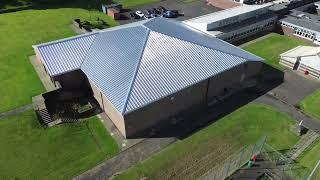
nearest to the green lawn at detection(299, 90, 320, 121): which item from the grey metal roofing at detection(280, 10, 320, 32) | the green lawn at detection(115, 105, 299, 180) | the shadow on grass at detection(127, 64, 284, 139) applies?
the green lawn at detection(115, 105, 299, 180)

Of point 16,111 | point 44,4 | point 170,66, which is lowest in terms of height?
point 16,111

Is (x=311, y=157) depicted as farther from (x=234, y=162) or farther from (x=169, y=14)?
(x=169, y=14)

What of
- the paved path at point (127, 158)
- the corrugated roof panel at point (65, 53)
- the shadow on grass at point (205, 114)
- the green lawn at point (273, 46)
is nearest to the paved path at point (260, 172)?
the shadow on grass at point (205, 114)

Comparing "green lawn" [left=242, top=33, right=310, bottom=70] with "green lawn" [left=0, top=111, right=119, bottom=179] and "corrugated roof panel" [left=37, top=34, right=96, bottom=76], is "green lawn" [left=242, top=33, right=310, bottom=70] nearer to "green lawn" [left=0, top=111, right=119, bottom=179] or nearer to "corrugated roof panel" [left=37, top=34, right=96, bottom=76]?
"corrugated roof panel" [left=37, top=34, right=96, bottom=76]

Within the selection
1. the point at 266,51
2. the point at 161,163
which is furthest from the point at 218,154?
the point at 266,51

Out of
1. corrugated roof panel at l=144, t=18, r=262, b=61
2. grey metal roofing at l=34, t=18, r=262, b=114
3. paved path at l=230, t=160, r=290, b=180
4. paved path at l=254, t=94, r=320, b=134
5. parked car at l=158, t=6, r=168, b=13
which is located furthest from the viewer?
parked car at l=158, t=6, r=168, b=13

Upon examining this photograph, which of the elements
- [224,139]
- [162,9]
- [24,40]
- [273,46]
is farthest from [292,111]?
[24,40]
